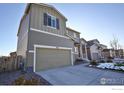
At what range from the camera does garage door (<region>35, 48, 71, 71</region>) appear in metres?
5.55

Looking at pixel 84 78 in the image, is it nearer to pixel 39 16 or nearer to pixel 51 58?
pixel 51 58

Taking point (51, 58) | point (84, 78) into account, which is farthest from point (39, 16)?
point (84, 78)

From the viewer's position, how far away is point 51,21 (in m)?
6.95

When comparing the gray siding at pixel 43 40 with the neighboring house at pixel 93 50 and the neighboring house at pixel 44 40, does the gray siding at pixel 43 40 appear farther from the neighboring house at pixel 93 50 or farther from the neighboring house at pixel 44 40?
the neighboring house at pixel 93 50

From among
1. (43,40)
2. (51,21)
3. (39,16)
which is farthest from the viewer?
(51,21)

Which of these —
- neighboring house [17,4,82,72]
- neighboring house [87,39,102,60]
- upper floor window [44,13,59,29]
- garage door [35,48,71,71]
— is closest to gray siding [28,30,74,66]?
neighboring house [17,4,82,72]

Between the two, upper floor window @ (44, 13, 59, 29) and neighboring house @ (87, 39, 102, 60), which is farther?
neighboring house @ (87, 39, 102, 60)

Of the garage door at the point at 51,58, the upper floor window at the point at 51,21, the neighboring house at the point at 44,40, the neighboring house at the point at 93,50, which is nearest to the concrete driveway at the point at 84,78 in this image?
the garage door at the point at 51,58

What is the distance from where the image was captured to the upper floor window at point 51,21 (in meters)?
6.60

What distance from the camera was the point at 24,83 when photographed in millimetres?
3047

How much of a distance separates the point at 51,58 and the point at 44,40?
1484 mm

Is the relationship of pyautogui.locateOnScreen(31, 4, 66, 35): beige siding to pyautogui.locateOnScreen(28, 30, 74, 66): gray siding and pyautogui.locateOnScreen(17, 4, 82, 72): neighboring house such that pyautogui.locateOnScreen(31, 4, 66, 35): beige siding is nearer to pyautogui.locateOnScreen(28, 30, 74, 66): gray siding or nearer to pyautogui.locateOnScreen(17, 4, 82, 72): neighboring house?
pyautogui.locateOnScreen(17, 4, 82, 72): neighboring house

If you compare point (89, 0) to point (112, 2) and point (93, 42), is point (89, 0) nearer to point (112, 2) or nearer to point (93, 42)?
point (112, 2)
